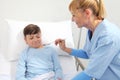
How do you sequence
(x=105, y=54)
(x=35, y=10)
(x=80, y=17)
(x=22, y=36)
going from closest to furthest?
(x=105, y=54)
(x=80, y=17)
(x=22, y=36)
(x=35, y=10)

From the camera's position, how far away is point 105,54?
141 cm

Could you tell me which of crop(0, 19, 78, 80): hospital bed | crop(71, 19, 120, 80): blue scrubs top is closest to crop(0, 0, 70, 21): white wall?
crop(0, 19, 78, 80): hospital bed

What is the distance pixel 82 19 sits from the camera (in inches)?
60.2

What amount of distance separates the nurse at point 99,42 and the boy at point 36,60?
0.47m

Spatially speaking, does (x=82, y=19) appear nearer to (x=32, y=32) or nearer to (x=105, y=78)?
(x=105, y=78)

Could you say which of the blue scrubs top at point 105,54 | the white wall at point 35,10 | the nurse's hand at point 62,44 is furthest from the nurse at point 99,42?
the white wall at point 35,10

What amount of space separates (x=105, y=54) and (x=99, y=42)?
0.09 m

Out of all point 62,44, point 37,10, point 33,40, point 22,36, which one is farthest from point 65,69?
point 37,10

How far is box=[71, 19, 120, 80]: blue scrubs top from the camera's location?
4.65 ft

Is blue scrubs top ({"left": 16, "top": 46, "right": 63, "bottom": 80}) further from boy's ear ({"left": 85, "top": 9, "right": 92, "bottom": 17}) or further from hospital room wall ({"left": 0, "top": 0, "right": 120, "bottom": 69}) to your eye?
boy's ear ({"left": 85, "top": 9, "right": 92, "bottom": 17})

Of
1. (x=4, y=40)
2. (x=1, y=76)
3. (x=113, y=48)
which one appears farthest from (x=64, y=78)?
(x=4, y=40)

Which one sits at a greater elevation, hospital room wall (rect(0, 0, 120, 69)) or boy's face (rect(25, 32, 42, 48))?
hospital room wall (rect(0, 0, 120, 69))

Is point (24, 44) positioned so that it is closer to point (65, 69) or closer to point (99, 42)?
point (65, 69)

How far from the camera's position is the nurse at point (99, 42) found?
142 cm
